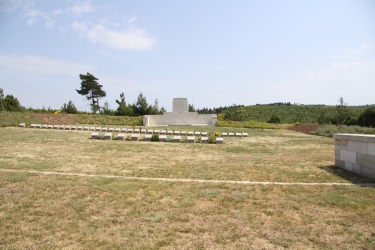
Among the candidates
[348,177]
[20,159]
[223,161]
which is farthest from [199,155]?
[20,159]

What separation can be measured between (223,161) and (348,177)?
3550mm

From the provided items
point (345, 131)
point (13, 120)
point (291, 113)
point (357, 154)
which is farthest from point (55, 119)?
point (291, 113)

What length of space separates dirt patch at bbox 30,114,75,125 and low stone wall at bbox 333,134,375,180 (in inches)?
1039

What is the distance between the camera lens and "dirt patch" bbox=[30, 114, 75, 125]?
27203 mm

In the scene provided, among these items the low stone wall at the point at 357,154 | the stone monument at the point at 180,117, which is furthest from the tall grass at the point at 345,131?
the stone monument at the point at 180,117

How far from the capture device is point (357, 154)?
23.2 ft

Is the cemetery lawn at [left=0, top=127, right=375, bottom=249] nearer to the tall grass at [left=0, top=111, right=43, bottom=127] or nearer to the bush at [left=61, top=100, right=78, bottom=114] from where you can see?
the tall grass at [left=0, top=111, right=43, bottom=127]

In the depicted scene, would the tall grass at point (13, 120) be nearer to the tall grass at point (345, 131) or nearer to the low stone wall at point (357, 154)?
the low stone wall at point (357, 154)

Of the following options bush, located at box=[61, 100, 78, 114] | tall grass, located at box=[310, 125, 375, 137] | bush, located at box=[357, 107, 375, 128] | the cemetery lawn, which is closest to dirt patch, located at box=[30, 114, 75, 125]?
bush, located at box=[61, 100, 78, 114]

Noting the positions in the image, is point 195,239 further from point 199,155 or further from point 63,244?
point 199,155

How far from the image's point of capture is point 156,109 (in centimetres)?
3584

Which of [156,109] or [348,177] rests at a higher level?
[156,109]

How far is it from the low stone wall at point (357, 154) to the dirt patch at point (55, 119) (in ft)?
86.5

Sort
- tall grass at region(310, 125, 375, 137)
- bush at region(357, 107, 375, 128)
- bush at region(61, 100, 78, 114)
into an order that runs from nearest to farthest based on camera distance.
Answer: tall grass at region(310, 125, 375, 137) → bush at region(357, 107, 375, 128) → bush at region(61, 100, 78, 114)
